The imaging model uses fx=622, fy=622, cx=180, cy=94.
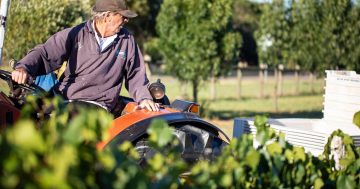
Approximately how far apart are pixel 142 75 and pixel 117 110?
369mm

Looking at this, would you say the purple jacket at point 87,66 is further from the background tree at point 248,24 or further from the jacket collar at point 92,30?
the background tree at point 248,24

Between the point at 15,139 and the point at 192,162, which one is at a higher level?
the point at 15,139

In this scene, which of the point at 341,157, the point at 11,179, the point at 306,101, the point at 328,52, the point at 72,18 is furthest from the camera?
the point at 306,101

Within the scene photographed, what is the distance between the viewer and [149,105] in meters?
4.78

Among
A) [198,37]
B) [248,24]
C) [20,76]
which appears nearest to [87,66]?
[20,76]

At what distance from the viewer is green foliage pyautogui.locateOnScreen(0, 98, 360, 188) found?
1627 mm

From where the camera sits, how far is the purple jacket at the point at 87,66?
4883 mm

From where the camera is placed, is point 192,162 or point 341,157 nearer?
point 341,157

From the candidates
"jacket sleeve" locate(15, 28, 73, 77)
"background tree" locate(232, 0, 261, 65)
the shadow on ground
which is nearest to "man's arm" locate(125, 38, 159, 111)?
"jacket sleeve" locate(15, 28, 73, 77)

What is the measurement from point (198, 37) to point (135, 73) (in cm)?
1082

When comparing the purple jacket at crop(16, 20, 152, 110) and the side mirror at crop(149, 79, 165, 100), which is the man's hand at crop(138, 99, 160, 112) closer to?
the purple jacket at crop(16, 20, 152, 110)

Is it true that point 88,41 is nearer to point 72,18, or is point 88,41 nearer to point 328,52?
point 72,18

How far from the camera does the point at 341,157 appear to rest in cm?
359

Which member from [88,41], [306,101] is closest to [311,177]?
[88,41]
